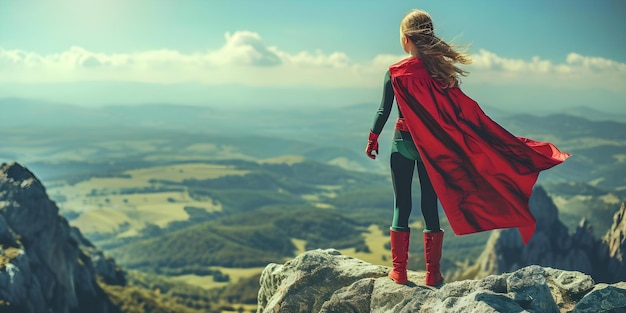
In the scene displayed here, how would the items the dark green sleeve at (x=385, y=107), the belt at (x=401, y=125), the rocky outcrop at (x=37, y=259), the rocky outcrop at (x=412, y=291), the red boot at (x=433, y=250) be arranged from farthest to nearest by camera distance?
1. the rocky outcrop at (x=37, y=259)
2. the red boot at (x=433, y=250)
3. the dark green sleeve at (x=385, y=107)
4. the belt at (x=401, y=125)
5. the rocky outcrop at (x=412, y=291)

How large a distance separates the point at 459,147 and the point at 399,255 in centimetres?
285

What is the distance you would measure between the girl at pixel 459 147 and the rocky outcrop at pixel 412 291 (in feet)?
4.89

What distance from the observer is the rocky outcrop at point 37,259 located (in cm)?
6256

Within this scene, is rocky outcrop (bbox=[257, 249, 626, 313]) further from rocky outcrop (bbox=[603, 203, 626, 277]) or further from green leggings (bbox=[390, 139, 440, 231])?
rocky outcrop (bbox=[603, 203, 626, 277])

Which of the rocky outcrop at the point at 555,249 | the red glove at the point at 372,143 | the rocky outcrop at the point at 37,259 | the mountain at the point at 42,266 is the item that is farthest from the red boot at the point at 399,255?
the rocky outcrop at the point at 555,249

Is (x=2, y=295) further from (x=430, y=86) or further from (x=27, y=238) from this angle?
(x=430, y=86)

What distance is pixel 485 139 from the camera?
1278cm

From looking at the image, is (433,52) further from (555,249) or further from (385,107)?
(555,249)

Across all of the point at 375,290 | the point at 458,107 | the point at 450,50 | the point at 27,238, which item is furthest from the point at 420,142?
the point at 27,238

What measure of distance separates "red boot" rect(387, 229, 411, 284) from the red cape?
53.7 inches

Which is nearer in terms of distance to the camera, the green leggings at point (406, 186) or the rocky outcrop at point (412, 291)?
the rocky outcrop at point (412, 291)

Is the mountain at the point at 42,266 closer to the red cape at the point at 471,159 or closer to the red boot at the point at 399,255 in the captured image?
the red boot at the point at 399,255

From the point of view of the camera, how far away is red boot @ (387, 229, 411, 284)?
13.2 meters

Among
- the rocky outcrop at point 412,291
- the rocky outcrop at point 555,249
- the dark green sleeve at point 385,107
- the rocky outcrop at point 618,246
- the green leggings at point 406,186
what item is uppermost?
the dark green sleeve at point 385,107
